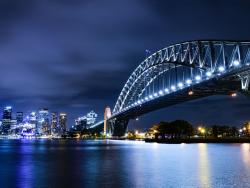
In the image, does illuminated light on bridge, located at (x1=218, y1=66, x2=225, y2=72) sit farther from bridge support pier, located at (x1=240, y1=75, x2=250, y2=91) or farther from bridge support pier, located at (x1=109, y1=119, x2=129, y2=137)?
bridge support pier, located at (x1=109, y1=119, x2=129, y2=137)

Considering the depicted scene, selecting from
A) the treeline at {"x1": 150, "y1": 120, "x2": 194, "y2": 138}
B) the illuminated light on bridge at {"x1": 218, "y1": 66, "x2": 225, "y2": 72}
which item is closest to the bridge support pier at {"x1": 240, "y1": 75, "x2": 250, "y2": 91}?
the illuminated light on bridge at {"x1": 218, "y1": 66, "x2": 225, "y2": 72}

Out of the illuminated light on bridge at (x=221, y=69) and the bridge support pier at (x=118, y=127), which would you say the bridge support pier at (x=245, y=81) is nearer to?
the illuminated light on bridge at (x=221, y=69)

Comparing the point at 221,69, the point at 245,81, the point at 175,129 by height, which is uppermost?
the point at 221,69

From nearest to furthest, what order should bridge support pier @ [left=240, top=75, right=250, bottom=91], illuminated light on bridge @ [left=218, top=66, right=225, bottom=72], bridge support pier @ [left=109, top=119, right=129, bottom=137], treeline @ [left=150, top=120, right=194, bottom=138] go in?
bridge support pier @ [left=240, top=75, right=250, bottom=91], illuminated light on bridge @ [left=218, top=66, right=225, bottom=72], treeline @ [left=150, top=120, right=194, bottom=138], bridge support pier @ [left=109, top=119, right=129, bottom=137]

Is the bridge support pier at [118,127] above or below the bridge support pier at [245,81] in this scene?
below

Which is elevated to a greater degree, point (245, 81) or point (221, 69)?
point (221, 69)

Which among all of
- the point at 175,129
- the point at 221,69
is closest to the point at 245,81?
the point at 221,69

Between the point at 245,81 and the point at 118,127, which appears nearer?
the point at 245,81

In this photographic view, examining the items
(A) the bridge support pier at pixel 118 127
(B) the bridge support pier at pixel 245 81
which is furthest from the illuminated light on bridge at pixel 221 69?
A: (A) the bridge support pier at pixel 118 127

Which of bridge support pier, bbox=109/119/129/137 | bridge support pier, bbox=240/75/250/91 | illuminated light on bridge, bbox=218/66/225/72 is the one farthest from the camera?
bridge support pier, bbox=109/119/129/137

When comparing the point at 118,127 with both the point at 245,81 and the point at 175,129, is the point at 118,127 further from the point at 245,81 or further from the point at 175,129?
the point at 245,81

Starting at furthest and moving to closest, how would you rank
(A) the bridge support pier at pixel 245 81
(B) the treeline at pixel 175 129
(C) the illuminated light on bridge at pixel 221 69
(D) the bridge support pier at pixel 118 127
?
(D) the bridge support pier at pixel 118 127, (B) the treeline at pixel 175 129, (C) the illuminated light on bridge at pixel 221 69, (A) the bridge support pier at pixel 245 81

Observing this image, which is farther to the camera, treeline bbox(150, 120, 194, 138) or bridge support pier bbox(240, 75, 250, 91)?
treeline bbox(150, 120, 194, 138)

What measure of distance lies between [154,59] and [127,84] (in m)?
30.6
